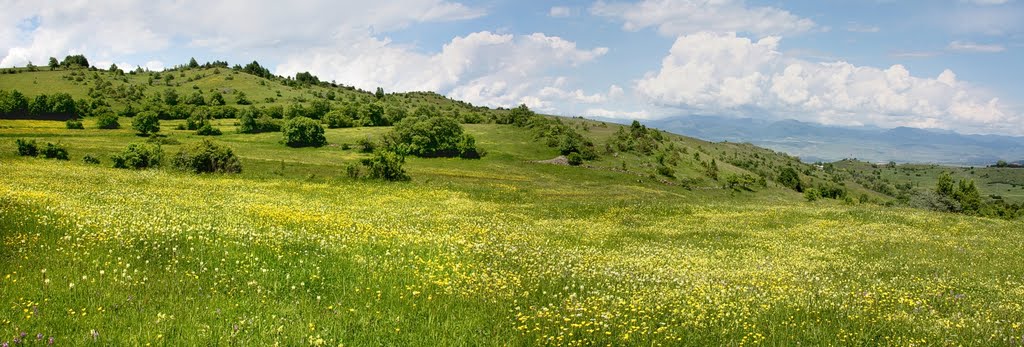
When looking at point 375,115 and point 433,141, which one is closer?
point 433,141

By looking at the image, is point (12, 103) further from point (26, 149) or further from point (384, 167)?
point (384, 167)

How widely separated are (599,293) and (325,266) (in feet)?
20.5

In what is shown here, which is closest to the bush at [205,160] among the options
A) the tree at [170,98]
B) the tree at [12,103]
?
the tree at [12,103]

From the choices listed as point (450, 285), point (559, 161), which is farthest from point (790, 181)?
point (450, 285)

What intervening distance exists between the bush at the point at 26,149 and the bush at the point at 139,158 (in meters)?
8.31

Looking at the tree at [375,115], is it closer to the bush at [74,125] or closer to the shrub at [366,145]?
the shrub at [366,145]

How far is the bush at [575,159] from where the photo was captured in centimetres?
11350

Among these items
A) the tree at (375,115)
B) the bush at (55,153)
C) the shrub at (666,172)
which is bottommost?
the shrub at (666,172)

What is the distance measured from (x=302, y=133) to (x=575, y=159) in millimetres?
60296

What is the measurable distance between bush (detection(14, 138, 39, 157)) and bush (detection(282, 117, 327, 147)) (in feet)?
190

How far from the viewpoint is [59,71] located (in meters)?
181

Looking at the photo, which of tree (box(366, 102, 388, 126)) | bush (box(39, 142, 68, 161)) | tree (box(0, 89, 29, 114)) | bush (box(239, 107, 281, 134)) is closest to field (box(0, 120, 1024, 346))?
bush (box(39, 142, 68, 161))

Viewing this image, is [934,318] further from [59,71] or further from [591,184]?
[59,71]

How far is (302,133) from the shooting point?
114m
